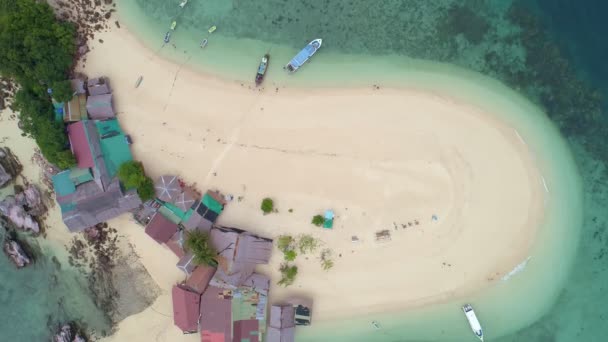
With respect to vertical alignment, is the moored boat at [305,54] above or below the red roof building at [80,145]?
above

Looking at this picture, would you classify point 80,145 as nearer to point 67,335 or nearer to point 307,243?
point 67,335

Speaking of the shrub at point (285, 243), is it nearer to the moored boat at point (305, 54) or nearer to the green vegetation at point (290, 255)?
the green vegetation at point (290, 255)

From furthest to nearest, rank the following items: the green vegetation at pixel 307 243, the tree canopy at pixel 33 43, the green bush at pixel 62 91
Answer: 1. the green vegetation at pixel 307 243
2. the green bush at pixel 62 91
3. the tree canopy at pixel 33 43

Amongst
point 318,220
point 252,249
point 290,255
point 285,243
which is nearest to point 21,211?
point 252,249

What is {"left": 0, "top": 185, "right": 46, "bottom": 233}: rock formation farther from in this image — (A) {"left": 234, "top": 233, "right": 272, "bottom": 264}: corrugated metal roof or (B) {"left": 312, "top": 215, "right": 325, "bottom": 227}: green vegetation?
(B) {"left": 312, "top": 215, "right": 325, "bottom": 227}: green vegetation

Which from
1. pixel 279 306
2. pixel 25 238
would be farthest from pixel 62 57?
pixel 279 306

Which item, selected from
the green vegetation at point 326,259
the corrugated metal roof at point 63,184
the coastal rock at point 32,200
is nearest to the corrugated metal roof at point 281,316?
the green vegetation at point 326,259

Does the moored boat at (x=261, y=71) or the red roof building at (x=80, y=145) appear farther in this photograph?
the moored boat at (x=261, y=71)

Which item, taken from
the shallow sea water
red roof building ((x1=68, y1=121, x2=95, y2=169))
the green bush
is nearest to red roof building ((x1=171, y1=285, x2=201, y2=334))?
red roof building ((x1=68, y1=121, x2=95, y2=169))
